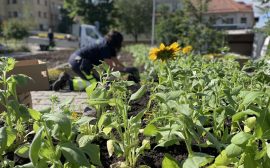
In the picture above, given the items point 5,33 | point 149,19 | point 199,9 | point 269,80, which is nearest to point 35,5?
point 149,19

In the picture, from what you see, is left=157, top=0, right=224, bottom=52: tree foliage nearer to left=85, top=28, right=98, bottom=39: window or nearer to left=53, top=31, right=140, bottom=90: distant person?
left=85, top=28, right=98, bottom=39: window

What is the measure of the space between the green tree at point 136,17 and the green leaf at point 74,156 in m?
41.5

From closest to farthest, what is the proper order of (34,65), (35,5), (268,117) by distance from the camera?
(268,117) → (34,65) → (35,5)

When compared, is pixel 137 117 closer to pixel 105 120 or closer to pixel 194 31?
pixel 105 120

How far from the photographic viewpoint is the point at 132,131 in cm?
217

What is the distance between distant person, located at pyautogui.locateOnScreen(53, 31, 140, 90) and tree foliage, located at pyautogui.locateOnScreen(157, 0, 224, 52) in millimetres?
8313

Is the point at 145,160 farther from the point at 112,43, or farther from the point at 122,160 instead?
the point at 112,43

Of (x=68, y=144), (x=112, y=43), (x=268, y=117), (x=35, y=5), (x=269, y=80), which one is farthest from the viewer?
(x=35, y=5)

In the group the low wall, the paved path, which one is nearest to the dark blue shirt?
the paved path

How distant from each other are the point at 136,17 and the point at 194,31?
28305 millimetres

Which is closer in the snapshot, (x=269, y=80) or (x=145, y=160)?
(x=145, y=160)

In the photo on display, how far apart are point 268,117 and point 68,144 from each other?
2.70ft

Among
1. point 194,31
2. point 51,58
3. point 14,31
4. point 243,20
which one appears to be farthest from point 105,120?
point 243,20

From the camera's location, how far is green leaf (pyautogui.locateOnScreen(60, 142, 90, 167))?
144 cm
